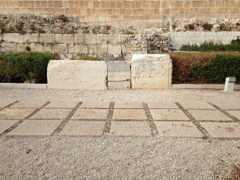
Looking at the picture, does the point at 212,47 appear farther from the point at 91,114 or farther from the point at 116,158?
the point at 116,158

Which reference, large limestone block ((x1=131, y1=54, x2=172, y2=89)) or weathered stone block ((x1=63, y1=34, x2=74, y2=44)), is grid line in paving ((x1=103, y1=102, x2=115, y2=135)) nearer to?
large limestone block ((x1=131, y1=54, x2=172, y2=89))

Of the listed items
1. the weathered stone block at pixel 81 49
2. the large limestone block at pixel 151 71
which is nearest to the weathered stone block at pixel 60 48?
the weathered stone block at pixel 81 49

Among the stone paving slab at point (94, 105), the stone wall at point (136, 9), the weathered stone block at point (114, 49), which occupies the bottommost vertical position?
the stone paving slab at point (94, 105)

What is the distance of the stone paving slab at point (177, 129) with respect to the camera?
9.55 ft

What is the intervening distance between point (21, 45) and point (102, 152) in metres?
9.94

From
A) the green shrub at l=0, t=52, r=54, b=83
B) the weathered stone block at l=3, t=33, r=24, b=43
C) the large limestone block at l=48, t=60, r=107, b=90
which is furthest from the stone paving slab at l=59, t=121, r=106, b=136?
the weathered stone block at l=3, t=33, r=24, b=43

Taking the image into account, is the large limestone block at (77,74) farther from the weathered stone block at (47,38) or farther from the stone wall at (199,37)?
the stone wall at (199,37)

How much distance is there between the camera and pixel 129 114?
374cm

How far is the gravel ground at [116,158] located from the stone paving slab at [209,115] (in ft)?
2.71

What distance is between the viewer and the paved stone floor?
2.97 m

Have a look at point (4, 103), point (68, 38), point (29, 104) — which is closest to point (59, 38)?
point (68, 38)

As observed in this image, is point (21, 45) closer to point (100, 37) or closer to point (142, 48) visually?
point (100, 37)

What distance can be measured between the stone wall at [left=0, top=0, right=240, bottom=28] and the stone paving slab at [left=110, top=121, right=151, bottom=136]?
1298cm

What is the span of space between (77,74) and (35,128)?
2946 millimetres
